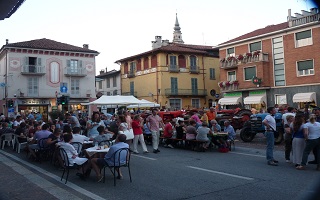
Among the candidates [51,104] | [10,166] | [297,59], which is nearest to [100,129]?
[10,166]

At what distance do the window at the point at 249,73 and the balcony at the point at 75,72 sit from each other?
2116cm

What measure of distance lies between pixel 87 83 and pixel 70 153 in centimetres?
3735

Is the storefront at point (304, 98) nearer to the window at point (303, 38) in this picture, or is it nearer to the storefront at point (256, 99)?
the storefront at point (256, 99)

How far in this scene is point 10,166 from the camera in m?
9.49

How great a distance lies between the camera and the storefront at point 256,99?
34.1 metres

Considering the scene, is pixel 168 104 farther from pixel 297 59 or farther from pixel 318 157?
pixel 318 157

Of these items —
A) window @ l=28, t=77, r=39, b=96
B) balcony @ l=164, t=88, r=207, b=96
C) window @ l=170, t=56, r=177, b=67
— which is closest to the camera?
window @ l=28, t=77, r=39, b=96

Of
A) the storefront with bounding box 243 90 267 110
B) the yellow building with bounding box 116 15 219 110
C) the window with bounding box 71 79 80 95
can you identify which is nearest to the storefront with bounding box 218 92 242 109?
the storefront with bounding box 243 90 267 110

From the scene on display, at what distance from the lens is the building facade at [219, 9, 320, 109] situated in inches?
1181

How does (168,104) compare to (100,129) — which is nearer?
(100,129)

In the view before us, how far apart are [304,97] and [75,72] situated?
28.1m

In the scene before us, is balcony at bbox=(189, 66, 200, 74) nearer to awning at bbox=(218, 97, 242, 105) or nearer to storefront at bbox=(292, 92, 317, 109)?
awning at bbox=(218, 97, 242, 105)

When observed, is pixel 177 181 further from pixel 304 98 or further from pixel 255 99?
pixel 255 99

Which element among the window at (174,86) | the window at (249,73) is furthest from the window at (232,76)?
the window at (174,86)
